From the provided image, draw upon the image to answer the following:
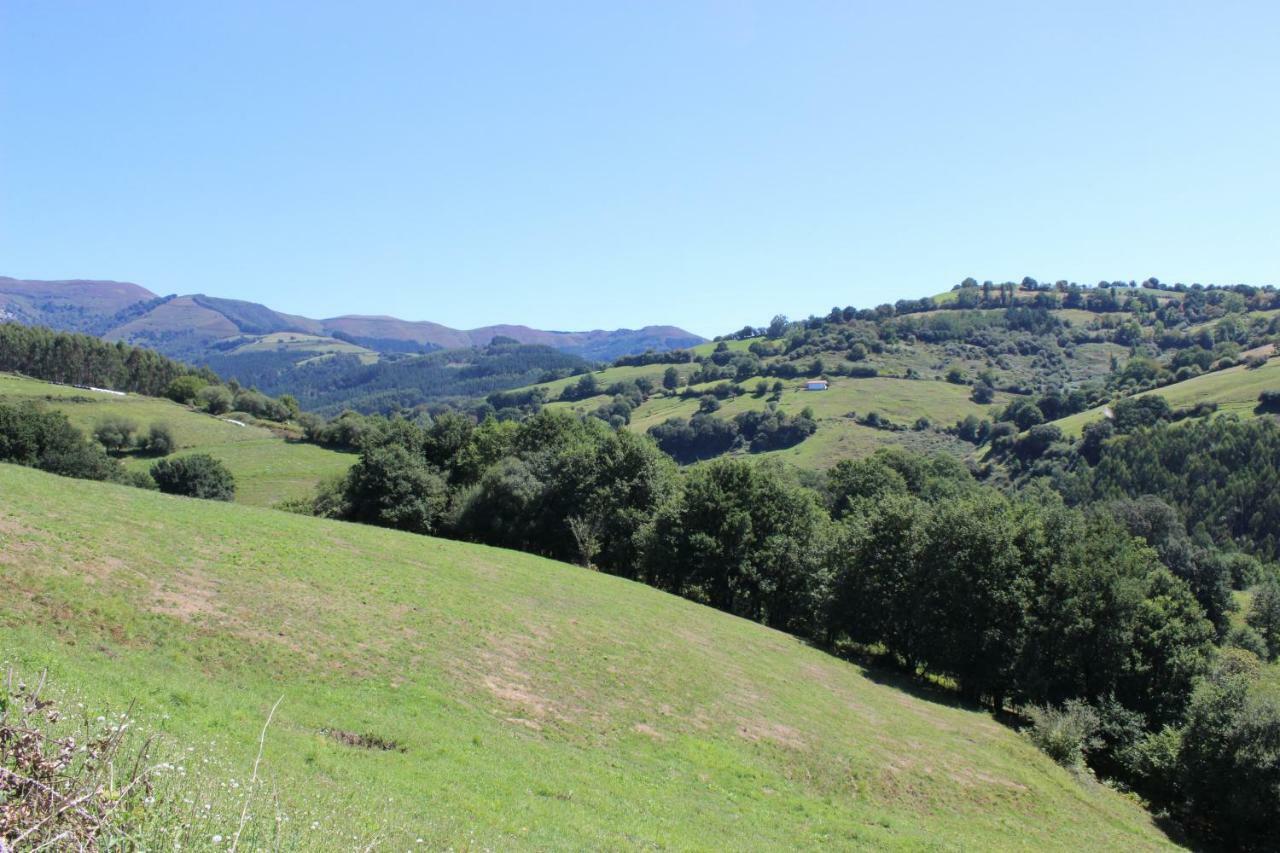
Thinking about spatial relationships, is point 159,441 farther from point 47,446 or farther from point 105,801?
point 105,801

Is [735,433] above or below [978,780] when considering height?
above

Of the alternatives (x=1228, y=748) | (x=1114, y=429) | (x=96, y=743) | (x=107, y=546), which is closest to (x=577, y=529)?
(x=107, y=546)

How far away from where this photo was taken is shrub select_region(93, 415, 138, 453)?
102 metres

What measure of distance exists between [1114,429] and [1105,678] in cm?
13171

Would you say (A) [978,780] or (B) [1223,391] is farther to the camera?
(B) [1223,391]

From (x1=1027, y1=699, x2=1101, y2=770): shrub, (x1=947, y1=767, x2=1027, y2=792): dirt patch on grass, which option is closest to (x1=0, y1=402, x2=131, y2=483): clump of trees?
(x1=947, y1=767, x2=1027, y2=792): dirt patch on grass

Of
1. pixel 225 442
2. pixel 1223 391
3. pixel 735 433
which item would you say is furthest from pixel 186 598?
pixel 1223 391

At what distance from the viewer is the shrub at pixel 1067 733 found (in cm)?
3619

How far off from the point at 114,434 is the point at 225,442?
14.8 m

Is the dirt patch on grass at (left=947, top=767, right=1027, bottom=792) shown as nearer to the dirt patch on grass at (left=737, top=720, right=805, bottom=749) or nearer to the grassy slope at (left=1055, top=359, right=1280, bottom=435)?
the dirt patch on grass at (left=737, top=720, right=805, bottom=749)

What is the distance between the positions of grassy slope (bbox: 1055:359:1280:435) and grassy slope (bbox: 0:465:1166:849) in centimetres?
15547

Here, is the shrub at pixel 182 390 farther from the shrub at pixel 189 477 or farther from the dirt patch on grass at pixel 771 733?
the dirt patch on grass at pixel 771 733

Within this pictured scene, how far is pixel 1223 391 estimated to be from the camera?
160000 millimetres

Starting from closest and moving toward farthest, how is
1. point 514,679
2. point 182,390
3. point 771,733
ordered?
point 514,679, point 771,733, point 182,390
